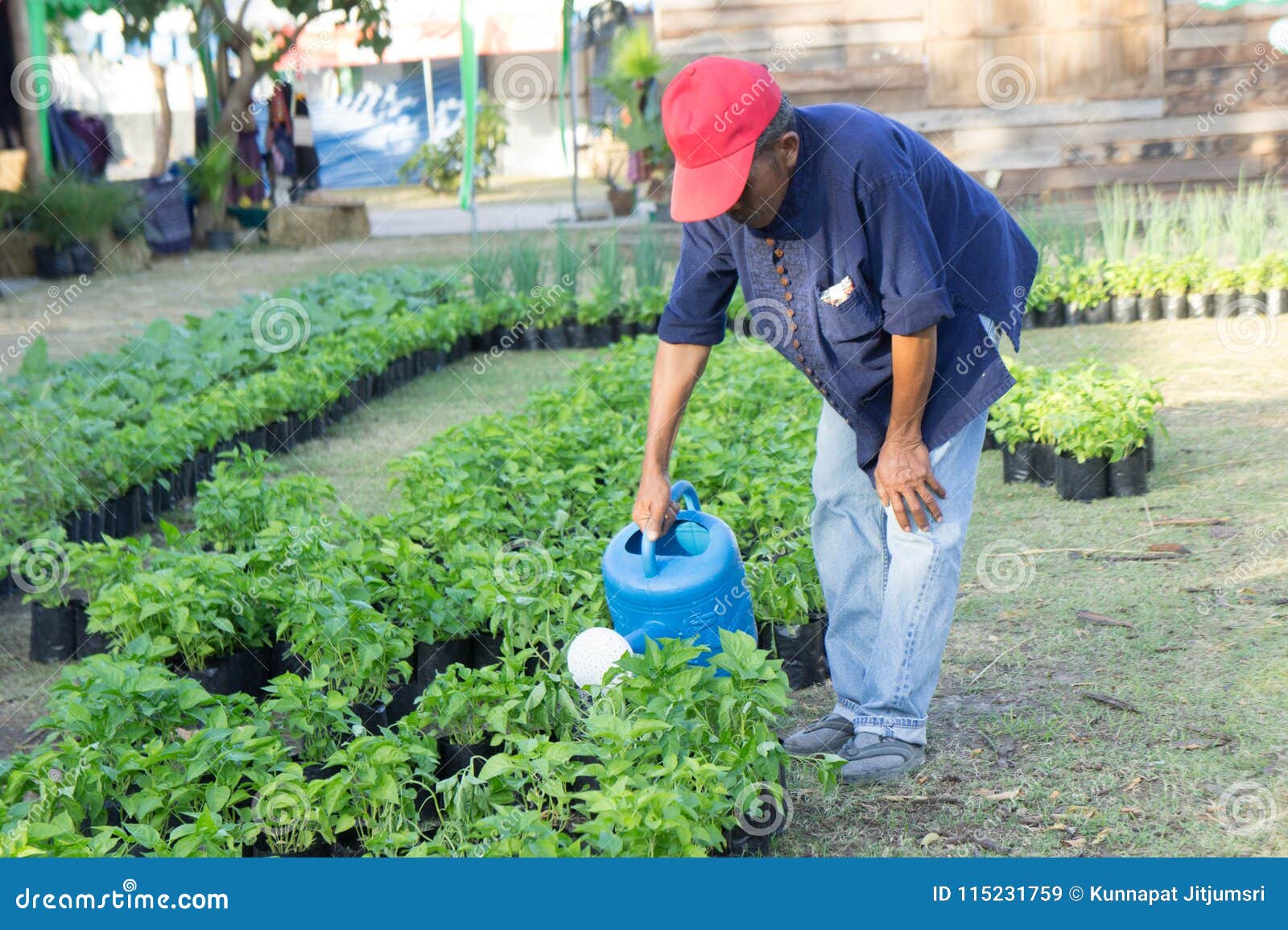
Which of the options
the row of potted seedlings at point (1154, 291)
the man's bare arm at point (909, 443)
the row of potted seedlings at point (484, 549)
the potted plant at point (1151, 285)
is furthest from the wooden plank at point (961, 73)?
the man's bare arm at point (909, 443)

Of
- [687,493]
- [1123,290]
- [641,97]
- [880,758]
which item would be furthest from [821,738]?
[641,97]

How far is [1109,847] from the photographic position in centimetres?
235

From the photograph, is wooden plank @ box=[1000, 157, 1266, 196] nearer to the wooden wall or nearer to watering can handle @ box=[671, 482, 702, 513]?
the wooden wall

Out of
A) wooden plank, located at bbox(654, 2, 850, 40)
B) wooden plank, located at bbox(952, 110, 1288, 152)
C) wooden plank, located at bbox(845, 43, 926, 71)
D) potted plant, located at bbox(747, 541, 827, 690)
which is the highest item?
wooden plank, located at bbox(654, 2, 850, 40)

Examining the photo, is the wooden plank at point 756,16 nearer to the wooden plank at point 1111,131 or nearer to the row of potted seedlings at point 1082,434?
the wooden plank at point 1111,131

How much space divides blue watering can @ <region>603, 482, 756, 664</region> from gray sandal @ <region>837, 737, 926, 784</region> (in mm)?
355

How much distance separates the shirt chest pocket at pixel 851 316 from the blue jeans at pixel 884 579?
0.25 meters

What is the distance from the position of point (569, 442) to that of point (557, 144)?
22.3m

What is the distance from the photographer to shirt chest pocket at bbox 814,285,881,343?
2408 mm

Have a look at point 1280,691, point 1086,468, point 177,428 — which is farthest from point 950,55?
point 1280,691

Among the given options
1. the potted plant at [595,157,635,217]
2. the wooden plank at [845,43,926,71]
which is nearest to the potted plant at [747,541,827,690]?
the wooden plank at [845,43,926,71]

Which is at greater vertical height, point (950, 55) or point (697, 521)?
point (950, 55)

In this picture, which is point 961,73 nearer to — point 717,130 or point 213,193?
point 213,193
